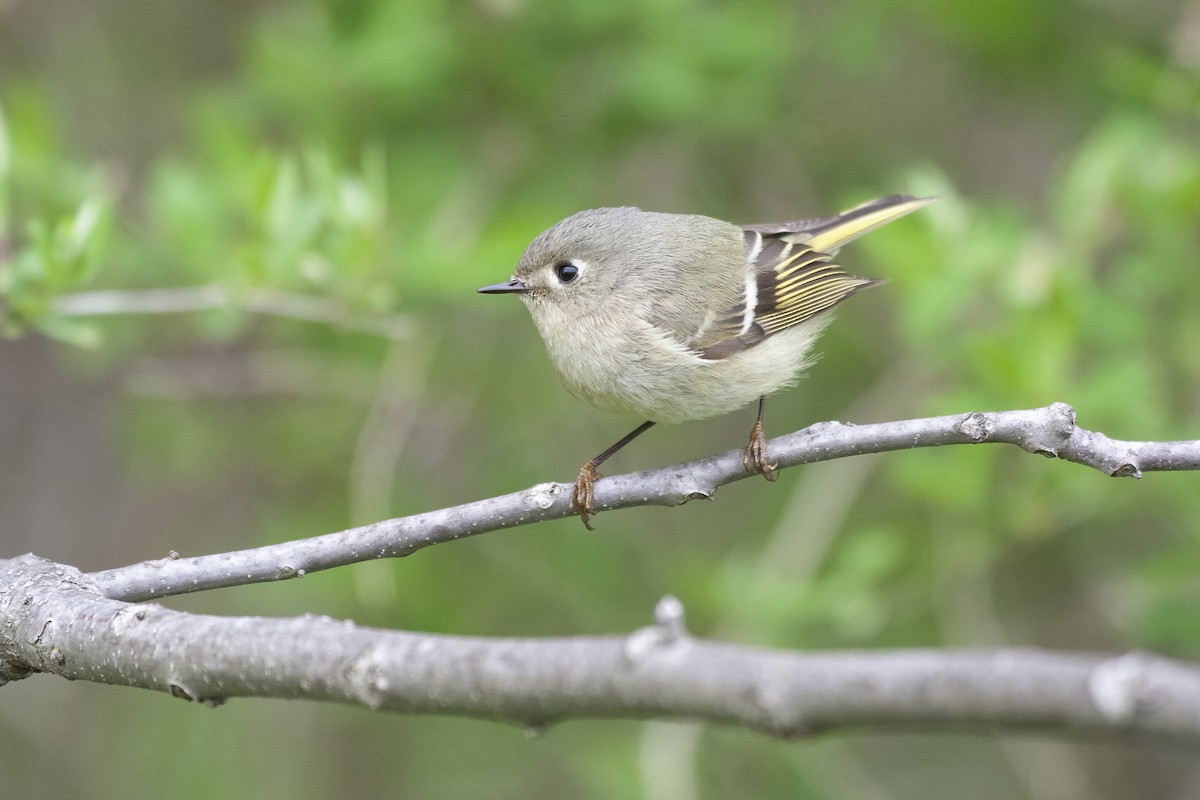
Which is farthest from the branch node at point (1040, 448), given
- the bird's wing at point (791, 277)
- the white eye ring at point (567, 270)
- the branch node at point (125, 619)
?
the white eye ring at point (567, 270)

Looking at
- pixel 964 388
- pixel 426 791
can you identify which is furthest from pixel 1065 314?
pixel 426 791

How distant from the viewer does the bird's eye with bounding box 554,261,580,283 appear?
325 centimetres

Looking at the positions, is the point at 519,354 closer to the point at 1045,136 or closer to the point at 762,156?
the point at 762,156

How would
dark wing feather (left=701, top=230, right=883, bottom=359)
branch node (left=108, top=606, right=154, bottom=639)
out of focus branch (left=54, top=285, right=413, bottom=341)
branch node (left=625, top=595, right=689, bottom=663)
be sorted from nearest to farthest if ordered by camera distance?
branch node (left=625, top=595, right=689, bottom=663)
branch node (left=108, top=606, right=154, bottom=639)
out of focus branch (left=54, top=285, right=413, bottom=341)
dark wing feather (left=701, top=230, right=883, bottom=359)

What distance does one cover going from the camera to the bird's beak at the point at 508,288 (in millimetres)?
3150

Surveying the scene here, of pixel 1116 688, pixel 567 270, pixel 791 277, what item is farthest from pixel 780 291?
pixel 1116 688

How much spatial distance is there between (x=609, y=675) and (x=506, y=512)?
0.85m

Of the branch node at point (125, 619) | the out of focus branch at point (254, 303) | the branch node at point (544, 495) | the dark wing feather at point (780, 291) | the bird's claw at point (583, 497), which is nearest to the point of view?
the branch node at point (125, 619)

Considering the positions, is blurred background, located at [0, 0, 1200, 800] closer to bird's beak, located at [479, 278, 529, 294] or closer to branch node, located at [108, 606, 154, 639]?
bird's beak, located at [479, 278, 529, 294]

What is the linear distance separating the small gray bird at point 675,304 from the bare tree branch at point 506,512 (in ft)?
2.51

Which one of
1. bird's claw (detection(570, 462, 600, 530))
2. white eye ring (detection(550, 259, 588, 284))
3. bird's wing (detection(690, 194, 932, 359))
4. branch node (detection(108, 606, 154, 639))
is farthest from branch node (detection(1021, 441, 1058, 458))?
white eye ring (detection(550, 259, 588, 284))

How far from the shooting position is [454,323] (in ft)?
14.9

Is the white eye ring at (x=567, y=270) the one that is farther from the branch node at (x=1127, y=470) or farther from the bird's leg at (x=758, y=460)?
the branch node at (x=1127, y=470)

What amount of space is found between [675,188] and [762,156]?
0.42m
